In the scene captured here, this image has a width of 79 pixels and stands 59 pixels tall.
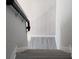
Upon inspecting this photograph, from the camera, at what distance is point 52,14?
250 inches

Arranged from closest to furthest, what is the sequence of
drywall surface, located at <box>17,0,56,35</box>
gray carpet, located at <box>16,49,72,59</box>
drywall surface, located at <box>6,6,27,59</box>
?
drywall surface, located at <box>6,6,27,59</box>
gray carpet, located at <box>16,49,72,59</box>
drywall surface, located at <box>17,0,56,35</box>

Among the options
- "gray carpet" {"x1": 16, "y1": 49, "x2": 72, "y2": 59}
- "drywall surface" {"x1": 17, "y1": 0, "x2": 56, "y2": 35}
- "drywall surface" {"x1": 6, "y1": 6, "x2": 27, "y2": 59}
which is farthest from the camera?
"drywall surface" {"x1": 17, "y1": 0, "x2": 56, "y2": 35}

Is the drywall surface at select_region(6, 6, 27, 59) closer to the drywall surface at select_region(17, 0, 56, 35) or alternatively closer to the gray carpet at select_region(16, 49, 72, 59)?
the gray carpet at select_region(16, 49, 72, 59)

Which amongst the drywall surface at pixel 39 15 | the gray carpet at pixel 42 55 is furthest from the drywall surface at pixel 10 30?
the drywall surface at pixel 39 15

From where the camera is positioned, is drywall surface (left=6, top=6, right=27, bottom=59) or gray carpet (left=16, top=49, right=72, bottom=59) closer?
drywall surface (left=6, top=6, right=27, bottom=59)

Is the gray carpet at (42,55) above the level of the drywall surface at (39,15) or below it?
below

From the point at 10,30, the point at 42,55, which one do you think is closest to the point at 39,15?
the point at 42,55

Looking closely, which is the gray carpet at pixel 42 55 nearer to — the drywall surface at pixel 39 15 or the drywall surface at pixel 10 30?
the drywall surface at pixel 10 30

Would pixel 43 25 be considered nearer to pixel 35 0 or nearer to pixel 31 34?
pixel 31 34

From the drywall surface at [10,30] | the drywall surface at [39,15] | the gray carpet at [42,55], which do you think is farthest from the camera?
the drywall surface at [39,15]

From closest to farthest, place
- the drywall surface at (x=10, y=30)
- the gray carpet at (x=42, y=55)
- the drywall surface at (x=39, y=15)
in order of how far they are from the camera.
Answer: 1. the drywall surface at (x=10, y=30)
2. the gray carpet at (x=42, y=55)
3. the drywall surface at (x=39, y=15)

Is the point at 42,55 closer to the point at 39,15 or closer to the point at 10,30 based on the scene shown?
the point at 10,30

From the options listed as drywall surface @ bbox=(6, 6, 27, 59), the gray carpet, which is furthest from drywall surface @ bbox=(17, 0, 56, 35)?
drywall surface @ bbox=(6, 6, 27, 59)
